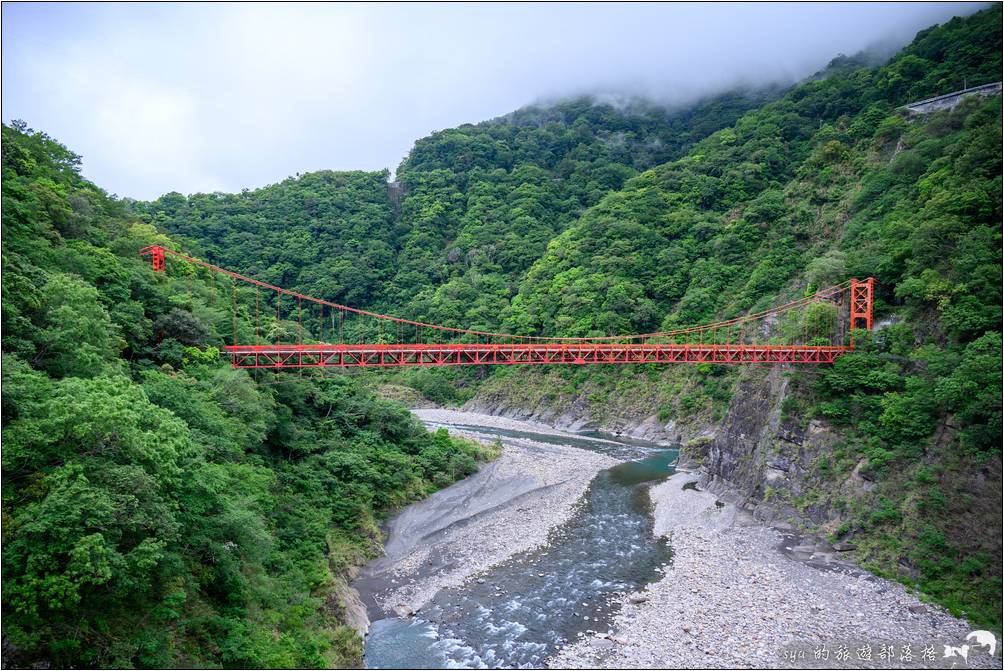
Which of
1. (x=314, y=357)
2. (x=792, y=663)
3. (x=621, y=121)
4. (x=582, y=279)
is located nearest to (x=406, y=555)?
(x=314, y=357)

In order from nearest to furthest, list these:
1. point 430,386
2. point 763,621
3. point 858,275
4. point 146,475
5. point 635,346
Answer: point 146,475
point 763,621
point 858,275
point 635,346
point 430,386

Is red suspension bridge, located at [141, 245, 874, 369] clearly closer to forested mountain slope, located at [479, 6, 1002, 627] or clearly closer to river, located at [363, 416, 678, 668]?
forested mountain slope, located at [479, 6, 1002, 627]

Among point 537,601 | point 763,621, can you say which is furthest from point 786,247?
point 537,601

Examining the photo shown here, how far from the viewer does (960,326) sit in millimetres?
14039

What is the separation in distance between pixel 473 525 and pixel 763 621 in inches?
349

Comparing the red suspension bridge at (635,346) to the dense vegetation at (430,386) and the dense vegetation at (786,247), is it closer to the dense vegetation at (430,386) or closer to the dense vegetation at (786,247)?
the dense vegetation at (430,386)

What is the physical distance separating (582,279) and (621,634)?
30858 mm

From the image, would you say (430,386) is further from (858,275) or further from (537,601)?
(537,601)

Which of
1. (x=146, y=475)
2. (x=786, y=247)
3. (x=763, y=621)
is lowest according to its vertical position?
(x=763, y=621)

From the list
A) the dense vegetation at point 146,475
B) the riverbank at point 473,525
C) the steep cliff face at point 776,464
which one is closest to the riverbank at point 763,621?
the steep cliff face at point 776,464

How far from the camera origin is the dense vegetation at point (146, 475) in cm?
641

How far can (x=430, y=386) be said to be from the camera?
44188 mm

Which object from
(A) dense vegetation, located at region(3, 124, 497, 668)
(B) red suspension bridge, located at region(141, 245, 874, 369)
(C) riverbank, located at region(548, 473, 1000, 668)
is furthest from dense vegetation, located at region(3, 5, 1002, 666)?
(C) riverbank, located at region(548, 473, 1000, 668)

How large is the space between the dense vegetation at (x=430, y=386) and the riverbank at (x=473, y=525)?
1.05 m
